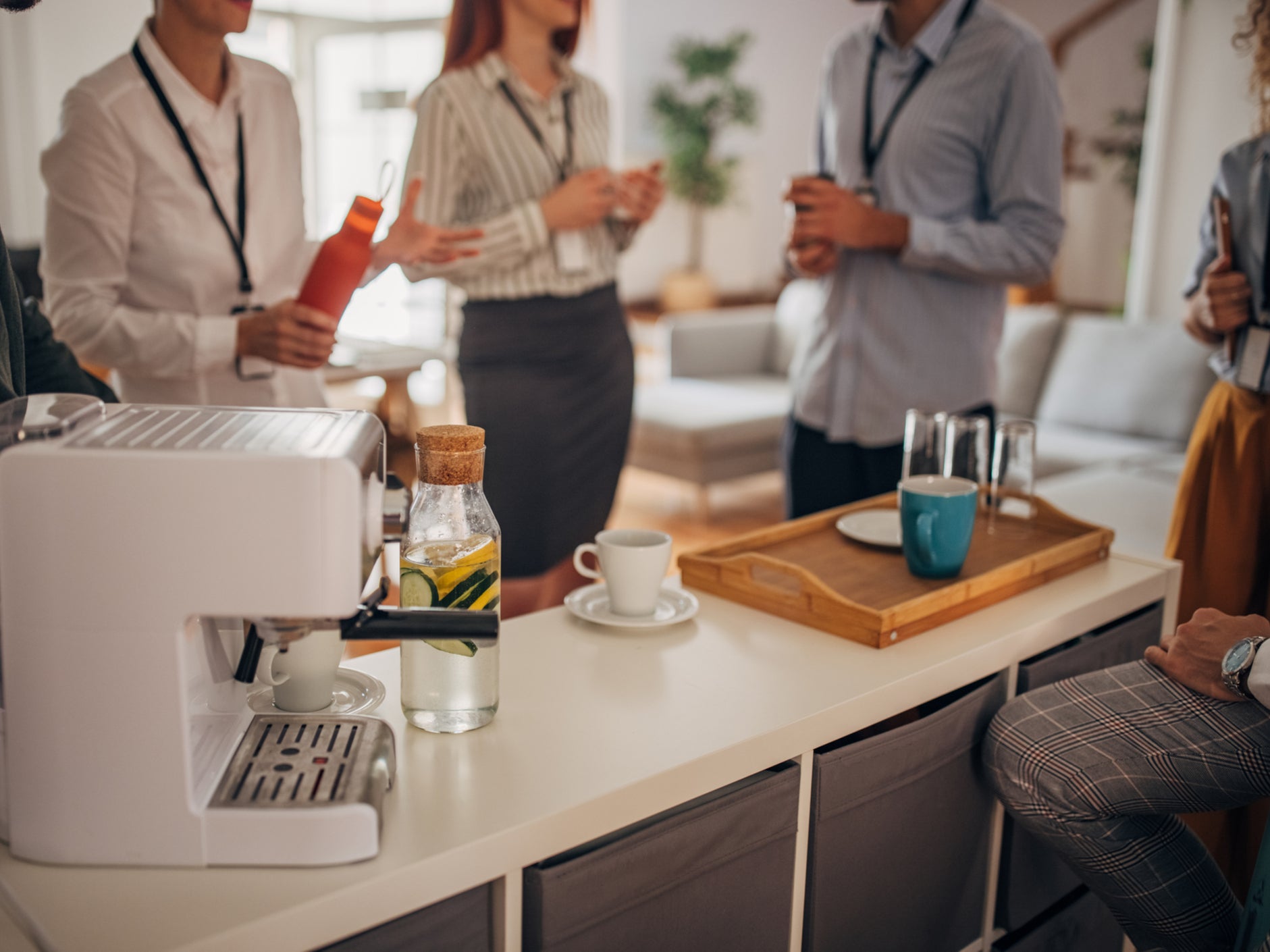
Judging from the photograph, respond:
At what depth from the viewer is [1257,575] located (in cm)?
180

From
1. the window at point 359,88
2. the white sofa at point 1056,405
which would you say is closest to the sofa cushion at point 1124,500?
the white sofa at point 1056,405

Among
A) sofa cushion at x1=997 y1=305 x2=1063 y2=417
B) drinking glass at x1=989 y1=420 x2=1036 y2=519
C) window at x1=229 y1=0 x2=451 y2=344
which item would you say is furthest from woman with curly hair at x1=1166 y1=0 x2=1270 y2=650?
window at x1=229 y1=0 x2=451 y2=344

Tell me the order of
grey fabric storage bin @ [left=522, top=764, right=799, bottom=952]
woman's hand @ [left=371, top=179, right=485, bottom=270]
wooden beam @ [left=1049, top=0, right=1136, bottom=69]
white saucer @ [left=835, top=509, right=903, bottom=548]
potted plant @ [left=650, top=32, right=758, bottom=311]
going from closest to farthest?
1. grey fabric storage bin @ [left=522, top=764, right=799, bottom=952]
2. white saucer @ [left=835, top=509, right=903, bottom=548]
3. woman's hand @ [left=371, top=179, right=485, bottom=270]
4. potted plant @ [left=650, top=32, right=758, bottom=311]
5. wooden beam @ [left=1049, top=0, right=1136, bottom=69]

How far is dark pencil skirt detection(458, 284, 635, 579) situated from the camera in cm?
209

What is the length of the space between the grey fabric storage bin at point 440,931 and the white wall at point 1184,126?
343 cm

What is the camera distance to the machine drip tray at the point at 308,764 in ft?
2.62

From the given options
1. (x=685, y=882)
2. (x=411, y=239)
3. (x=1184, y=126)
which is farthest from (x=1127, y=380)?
(x=685, y=882)

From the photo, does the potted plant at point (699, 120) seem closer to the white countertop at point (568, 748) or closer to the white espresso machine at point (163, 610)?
the white countertop at point (568, 748)

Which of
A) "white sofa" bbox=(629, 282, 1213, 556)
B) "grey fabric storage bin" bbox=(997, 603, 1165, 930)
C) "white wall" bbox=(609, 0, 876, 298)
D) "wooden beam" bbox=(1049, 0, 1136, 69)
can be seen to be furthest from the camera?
"white wall" bbox=(609, 0, 876, 298)

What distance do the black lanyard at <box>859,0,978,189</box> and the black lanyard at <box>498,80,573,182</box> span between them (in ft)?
1.74

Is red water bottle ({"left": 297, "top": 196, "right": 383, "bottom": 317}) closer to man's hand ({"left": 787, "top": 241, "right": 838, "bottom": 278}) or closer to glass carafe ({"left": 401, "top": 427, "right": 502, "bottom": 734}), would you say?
glass carafe ({"left": 401, "top": 427, "right": 502, "bottom": 734})

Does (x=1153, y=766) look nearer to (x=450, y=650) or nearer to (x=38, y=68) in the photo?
(x=450, y=650)

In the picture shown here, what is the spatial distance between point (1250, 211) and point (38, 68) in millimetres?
3432

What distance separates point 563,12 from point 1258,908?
1683 millimetres
